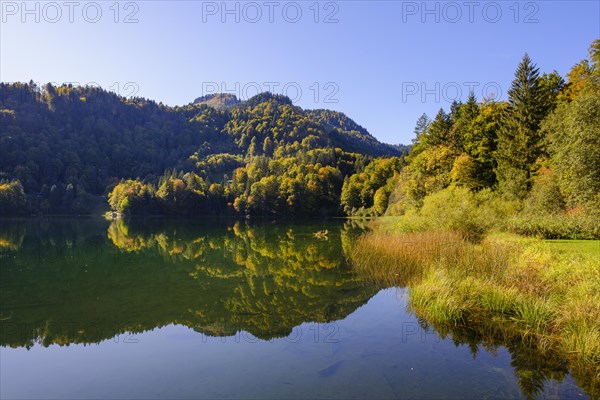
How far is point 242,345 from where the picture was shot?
433 inches

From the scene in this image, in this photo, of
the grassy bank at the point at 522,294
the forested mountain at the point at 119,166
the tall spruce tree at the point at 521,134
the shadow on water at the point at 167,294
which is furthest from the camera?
the forested mountain at the point at 119,166

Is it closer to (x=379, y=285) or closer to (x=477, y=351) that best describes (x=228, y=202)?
(x=379, y=285)

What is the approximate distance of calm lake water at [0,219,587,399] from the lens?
27.2 ft

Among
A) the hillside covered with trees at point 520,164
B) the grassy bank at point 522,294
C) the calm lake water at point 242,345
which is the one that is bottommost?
the calm lake water at point 242,345

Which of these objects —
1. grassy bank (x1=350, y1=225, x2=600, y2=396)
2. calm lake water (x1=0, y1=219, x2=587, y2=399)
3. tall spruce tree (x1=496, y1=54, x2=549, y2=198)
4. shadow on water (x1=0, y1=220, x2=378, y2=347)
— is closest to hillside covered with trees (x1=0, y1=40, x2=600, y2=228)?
tall spruce tree (x1=496, y1=54, x2=549, y2=198)

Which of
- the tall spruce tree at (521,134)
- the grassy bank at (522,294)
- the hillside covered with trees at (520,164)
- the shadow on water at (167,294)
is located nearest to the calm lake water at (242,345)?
the shadow on water at (167,294)

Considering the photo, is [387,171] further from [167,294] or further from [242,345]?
[242,345]

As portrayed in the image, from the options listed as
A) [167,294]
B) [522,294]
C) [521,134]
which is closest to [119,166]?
[521,134]

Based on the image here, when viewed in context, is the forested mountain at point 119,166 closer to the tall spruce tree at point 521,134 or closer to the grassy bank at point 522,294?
the tall spruce tree at point 521,134

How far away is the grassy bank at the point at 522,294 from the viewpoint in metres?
9.00

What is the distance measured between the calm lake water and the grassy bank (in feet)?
1.96

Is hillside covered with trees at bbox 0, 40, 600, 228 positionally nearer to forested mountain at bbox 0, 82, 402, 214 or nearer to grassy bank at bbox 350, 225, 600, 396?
forested mountain at bbox 0, 82, 402, 214

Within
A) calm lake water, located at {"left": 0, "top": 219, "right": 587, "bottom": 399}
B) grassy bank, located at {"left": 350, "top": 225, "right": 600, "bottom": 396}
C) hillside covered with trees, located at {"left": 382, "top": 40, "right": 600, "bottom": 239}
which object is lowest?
calm lake water, located at {"left": 0, "top": 219, "right": 587, "bottom": 399}

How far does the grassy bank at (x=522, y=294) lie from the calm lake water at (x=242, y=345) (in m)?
0.60
